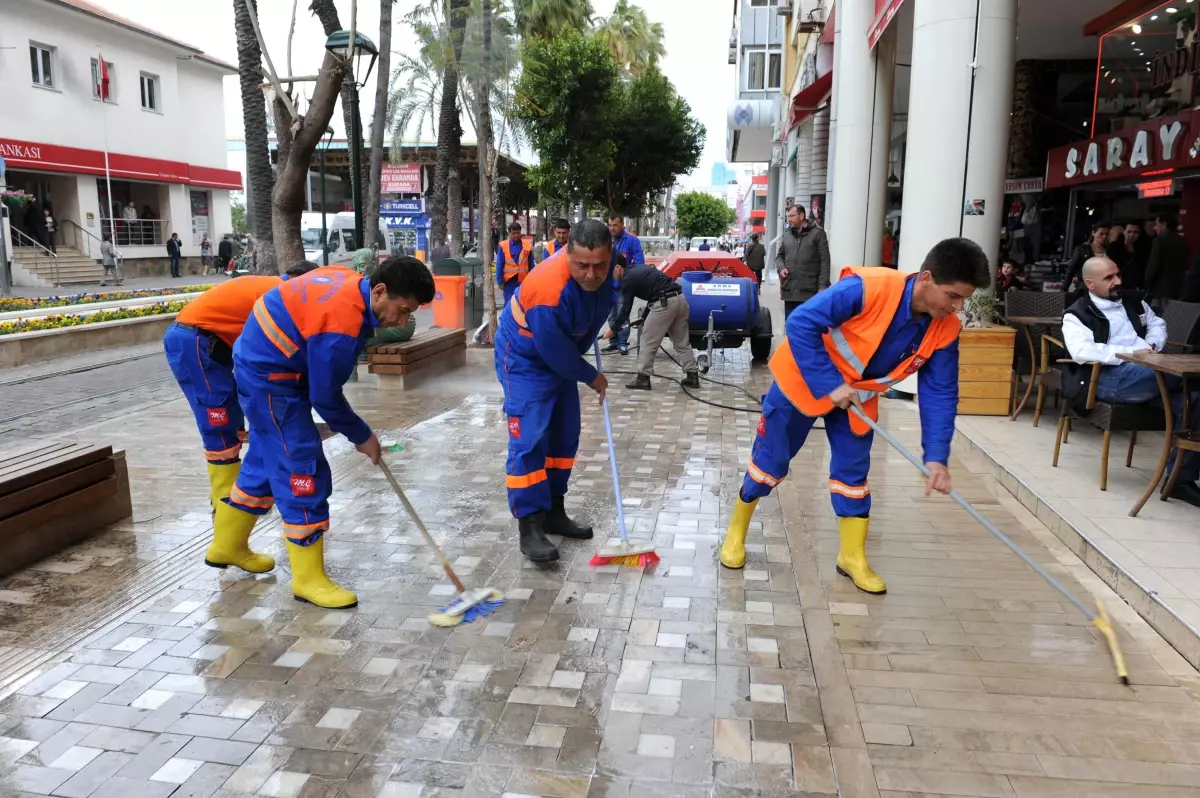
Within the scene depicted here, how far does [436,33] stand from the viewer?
20297 mm

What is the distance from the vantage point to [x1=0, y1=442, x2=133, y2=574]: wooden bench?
4152 millimetres

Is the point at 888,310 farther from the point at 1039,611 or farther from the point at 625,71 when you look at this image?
the point at 625,71

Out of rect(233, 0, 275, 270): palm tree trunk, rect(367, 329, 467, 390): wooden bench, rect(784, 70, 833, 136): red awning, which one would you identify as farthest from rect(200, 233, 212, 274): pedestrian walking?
rect(367, 329, 467, 390): wooden bench

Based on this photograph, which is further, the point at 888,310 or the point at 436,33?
the point at 436,33

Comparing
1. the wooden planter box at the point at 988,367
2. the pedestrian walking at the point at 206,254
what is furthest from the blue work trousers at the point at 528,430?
the pedestrian walking at the point at 206,254

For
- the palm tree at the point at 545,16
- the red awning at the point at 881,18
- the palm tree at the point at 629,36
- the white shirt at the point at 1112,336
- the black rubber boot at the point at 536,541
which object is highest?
the palm tree at the point at 629,36

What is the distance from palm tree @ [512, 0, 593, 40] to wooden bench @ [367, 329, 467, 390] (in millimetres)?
20500

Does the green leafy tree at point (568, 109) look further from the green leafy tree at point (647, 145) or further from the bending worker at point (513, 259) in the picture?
the bending worker at point (513, 259)

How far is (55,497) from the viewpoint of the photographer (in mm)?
4422

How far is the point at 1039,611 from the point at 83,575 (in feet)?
14.1

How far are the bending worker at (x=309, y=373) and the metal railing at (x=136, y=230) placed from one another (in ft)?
91.1

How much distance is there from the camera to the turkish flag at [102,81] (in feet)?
90.6

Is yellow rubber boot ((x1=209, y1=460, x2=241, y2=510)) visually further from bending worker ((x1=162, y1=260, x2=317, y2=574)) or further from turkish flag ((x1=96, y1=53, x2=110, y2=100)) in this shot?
turkish flag ((x1=96, y1=53, x2=110, y2=100))

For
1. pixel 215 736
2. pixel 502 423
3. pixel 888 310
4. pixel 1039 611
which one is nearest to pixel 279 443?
pixel 215 736
